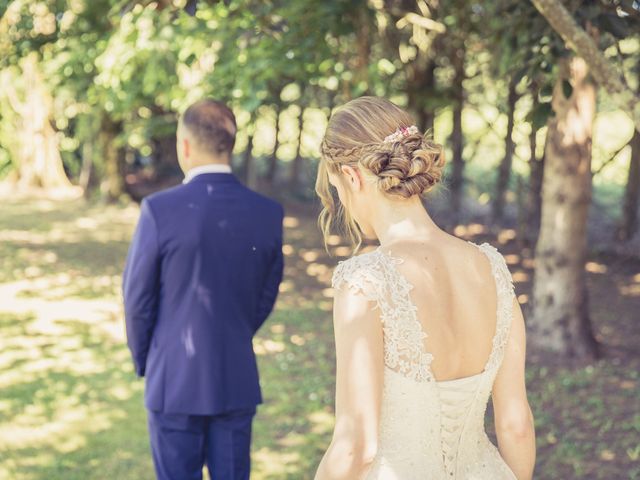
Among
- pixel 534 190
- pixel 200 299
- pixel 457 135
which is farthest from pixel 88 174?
pixel 200 299

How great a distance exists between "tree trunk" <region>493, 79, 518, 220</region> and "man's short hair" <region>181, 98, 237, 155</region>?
10.2 m

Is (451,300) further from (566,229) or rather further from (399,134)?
(566,229)

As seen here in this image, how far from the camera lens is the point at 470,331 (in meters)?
2.16

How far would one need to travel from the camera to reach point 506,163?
1520 centimetres

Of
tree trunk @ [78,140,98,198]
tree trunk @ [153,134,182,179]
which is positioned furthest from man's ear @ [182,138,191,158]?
tree trunk @ [153,134,182,179]

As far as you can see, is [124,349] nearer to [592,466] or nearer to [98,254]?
[592,466]

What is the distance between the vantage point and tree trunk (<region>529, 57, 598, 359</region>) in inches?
286

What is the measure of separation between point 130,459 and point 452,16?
8104mm

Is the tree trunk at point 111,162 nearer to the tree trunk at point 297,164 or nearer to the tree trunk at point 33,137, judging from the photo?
the tree trunk at point 33,137

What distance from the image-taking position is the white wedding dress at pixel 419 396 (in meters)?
2.02

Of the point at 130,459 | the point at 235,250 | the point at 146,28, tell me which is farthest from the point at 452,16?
the point at 235,250

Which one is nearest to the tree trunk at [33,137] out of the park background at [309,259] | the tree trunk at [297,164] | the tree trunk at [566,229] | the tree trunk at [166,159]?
the tree trunk at [166,159]

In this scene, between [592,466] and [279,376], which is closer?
[592,466]

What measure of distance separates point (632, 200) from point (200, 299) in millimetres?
12198
